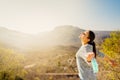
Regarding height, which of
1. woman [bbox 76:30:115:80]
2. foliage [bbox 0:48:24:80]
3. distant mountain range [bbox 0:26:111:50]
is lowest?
distant mountain range [bbox 0:26:111:50]

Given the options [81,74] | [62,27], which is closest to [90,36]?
[81,74]

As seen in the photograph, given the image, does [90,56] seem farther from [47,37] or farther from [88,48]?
[47,37]

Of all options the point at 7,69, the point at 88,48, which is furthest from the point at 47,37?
the point at 88,48

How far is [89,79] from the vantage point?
562cm

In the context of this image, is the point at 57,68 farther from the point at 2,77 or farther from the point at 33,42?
the point at 33,42

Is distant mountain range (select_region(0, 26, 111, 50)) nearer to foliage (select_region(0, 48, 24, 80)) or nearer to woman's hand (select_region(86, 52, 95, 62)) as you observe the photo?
foliage (select_region(0, 48, 24, 80))

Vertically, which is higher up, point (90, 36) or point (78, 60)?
point (90, 36)

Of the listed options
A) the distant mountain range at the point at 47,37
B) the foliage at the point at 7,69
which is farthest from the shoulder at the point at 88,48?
the distant mountain range at the point at 47,37

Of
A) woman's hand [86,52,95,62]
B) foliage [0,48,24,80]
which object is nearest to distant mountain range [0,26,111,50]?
foliage [0,48,24,80]

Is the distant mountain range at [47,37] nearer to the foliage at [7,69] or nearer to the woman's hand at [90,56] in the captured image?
the foliage at [7,69]

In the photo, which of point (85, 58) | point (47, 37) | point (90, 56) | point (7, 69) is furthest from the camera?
point (47, 37)

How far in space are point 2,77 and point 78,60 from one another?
21085 mm

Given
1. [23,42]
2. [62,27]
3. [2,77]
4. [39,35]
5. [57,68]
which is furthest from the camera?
[62,27]

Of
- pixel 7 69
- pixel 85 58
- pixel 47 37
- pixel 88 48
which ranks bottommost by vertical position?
pixel 47 37
